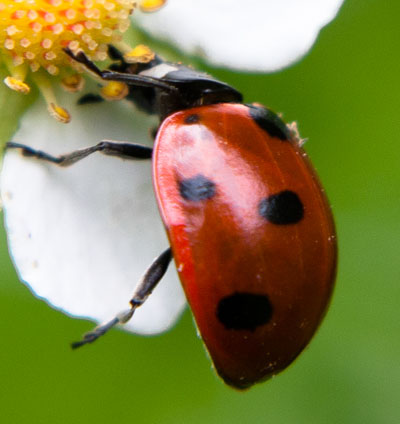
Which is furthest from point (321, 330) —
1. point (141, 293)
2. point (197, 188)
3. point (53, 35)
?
point (53, 35)

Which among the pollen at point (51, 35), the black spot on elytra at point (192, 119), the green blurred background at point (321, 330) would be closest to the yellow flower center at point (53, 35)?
the pollen at point (51, 35)

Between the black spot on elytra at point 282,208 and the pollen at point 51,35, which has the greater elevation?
the black spot on elytra at point 282,208

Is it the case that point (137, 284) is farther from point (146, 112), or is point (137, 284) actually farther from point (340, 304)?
point (340, 304)

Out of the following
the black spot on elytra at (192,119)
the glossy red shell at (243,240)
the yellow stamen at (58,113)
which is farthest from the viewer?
the yellow stamen at (58,113)

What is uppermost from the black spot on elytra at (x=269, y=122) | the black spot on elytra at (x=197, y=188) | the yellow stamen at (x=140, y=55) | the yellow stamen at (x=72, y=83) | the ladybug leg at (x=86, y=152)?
the black spot on elytra at (x=269, y=122)

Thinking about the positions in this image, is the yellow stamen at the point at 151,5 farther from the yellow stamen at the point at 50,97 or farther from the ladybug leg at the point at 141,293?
the ladybug leg at the point at 141,293

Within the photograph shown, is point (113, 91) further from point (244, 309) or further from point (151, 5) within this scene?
point (244, 309)

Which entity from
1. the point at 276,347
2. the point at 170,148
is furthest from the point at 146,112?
the point at 276,347
